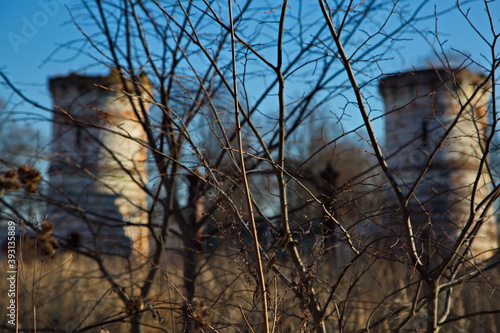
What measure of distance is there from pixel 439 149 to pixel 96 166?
2585 mm

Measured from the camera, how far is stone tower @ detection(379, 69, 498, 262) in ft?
6.88

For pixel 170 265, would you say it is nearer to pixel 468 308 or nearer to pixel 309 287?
pixel 309 287

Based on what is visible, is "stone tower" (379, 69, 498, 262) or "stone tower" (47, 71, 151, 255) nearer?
"stone tower" (379, 69, 498, 262)

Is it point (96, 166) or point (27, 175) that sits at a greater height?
point (96, 166)

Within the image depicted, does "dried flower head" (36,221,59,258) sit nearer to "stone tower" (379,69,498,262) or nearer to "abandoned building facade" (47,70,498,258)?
"abandoned building facade" (47,70,498,258)

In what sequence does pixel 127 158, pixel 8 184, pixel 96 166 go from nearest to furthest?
pixel 8 184 → pixel 127 158 → pixel 96 166

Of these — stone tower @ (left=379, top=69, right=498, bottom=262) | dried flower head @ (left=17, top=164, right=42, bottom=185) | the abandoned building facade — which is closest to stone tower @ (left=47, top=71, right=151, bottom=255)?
the abandoned building facade

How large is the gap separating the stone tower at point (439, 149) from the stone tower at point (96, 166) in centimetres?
155

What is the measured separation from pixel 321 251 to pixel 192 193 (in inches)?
61.6

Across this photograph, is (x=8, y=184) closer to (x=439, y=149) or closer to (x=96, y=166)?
(x=439, y=149)

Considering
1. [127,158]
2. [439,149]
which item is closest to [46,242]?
[127,158]

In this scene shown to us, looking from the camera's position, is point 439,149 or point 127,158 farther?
point 127,158

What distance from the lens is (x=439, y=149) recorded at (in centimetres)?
206

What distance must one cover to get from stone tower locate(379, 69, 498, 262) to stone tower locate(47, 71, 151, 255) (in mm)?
1553
